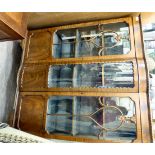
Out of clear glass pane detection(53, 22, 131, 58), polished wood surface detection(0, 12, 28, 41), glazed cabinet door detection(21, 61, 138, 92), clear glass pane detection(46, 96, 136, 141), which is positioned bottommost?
clear glass pane detection(46, 96, 136, 141)

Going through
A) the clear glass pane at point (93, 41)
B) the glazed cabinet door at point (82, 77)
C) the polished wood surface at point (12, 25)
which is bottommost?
the glazed cabinet door at point (82, 77)

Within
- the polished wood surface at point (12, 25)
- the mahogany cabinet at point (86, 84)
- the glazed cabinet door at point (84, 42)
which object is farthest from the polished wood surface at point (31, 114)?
the polished wood surface at point (12, 25)

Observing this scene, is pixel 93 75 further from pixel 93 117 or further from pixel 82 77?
pixel 93 117

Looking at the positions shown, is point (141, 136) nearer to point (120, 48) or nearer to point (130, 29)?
point (120, 48)

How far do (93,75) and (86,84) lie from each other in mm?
74

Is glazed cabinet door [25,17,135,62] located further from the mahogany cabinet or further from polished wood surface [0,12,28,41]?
polished wood surface [0,12,28,41]

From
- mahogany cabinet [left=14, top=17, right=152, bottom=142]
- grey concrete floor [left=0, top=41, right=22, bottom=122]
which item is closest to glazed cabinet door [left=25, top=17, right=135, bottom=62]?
mahogany cabinet [left=14, top=17, right=152, bottom=142]

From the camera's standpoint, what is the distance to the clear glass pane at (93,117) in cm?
101

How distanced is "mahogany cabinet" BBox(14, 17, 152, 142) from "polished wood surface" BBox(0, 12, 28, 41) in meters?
0.44

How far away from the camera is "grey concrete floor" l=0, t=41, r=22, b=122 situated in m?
1.40

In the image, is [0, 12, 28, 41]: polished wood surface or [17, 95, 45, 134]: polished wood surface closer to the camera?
[0, 12, 28, 41]: polished wood surface

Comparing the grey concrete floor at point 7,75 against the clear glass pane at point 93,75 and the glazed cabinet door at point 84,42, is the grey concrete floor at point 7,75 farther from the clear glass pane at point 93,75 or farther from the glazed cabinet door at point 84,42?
the clear glass pane at point 93,75

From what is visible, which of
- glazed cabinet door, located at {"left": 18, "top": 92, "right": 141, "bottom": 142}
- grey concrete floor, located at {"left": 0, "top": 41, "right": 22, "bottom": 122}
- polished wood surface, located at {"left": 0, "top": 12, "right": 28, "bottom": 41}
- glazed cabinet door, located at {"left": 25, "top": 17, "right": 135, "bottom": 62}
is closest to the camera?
polished wood surface, located at {"left": 0, "top": 12, "right": 28, "bottom": 41}

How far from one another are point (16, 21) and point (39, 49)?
547mm
